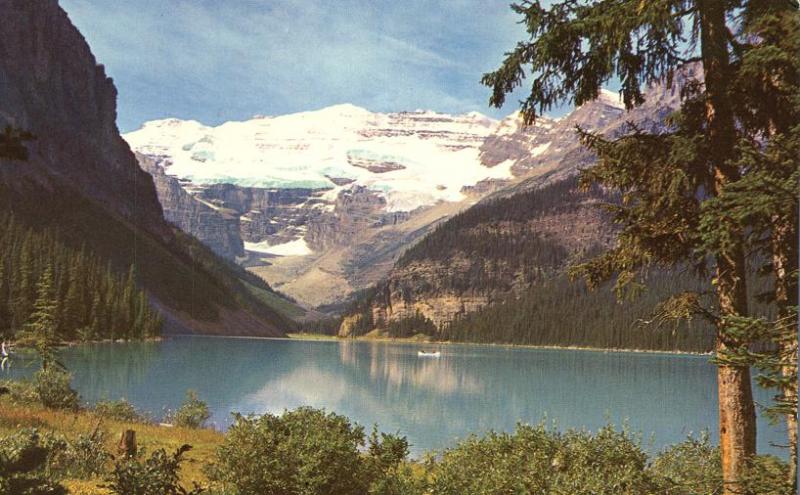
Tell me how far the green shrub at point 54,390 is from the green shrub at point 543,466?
21.3 m

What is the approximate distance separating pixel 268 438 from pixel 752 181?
9.51 metres

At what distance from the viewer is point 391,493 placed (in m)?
12.8

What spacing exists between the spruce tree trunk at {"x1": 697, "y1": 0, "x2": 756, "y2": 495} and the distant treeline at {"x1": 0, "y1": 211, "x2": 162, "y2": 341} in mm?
121172

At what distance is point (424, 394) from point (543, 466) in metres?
65.1

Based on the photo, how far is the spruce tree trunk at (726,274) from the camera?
10727 millimetres

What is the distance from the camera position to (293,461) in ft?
42.5

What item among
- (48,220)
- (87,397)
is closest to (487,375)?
(87,397)

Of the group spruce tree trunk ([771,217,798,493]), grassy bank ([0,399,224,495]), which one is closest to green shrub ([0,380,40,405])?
grassy bank ([0,399,224,495])

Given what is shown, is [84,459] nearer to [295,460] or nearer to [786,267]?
[295,460]

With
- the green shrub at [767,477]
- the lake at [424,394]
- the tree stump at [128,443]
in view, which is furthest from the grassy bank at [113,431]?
the green shrub at [767,477]

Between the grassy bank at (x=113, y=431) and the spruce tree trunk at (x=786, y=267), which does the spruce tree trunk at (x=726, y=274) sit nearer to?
the spruce tree trunk at (x=786, y=267)

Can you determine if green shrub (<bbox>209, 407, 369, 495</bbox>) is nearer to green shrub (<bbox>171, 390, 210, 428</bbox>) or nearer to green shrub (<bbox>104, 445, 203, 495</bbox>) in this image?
green shrub (<bbox>104, 445, 203, 495</bbox>)

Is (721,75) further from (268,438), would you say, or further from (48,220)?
(48,220)

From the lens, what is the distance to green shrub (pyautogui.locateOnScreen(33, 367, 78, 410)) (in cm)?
3136
